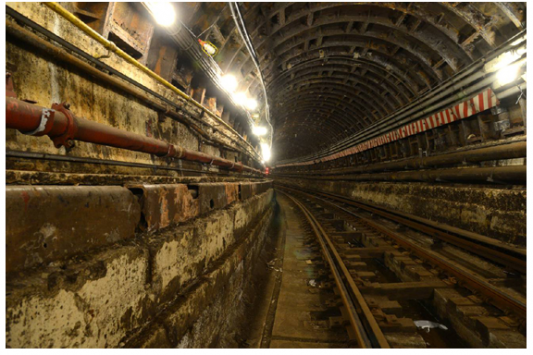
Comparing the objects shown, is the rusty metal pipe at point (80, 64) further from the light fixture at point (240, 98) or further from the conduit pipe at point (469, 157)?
the conduit pipe at point (469, 157)

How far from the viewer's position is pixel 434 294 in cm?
301

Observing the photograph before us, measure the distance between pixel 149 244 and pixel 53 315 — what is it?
2.44ft

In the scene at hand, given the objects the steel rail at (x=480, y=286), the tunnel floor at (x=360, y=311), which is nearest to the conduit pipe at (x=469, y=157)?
the steel rail at (x=480, y=286)

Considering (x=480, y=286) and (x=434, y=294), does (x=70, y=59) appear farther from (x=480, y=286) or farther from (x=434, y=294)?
(x=480, y=286)

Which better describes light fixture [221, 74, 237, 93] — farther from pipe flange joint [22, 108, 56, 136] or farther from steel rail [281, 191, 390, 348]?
steel rail [281, 191, 390, 348]

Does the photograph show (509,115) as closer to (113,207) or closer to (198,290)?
(198,290)

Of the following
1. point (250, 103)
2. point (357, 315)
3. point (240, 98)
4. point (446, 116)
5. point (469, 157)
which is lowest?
point (357, 315)

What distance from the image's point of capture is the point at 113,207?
1.65m

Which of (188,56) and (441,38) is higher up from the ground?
(441,38)

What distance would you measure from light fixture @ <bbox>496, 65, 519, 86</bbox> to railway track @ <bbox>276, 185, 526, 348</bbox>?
161 inches

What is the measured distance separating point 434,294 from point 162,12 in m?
6.40

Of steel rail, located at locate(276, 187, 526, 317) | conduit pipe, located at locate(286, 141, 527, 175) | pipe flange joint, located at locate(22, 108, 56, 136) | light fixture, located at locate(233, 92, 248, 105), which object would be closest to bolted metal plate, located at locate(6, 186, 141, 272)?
pipe flange joint, located at locate(22, 108, 56, 136)

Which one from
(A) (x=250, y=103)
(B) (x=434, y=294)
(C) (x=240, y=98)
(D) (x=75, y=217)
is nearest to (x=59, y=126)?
(D) (x=75, y=217)

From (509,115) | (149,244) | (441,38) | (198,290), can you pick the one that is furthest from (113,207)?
(441,38)
